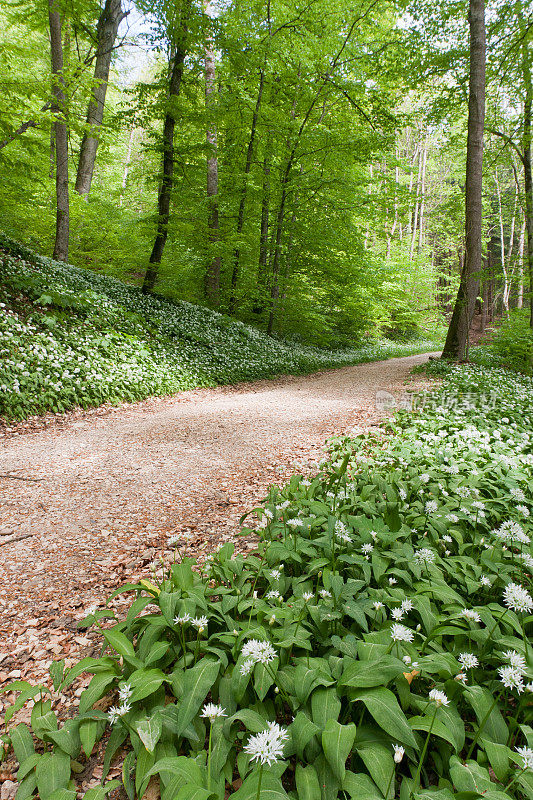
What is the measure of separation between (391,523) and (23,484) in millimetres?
3584

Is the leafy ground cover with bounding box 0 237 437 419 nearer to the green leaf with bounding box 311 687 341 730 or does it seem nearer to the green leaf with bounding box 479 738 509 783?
the green leaf with bounding box 311 687 341 730

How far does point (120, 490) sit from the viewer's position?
3844 mm

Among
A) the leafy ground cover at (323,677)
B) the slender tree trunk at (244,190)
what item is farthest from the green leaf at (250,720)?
the slender tree trunk at (244,190)

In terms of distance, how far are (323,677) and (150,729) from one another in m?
0.65

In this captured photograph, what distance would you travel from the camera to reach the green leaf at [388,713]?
123 centimetres

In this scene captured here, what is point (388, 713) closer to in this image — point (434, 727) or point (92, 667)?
point (434, 727)

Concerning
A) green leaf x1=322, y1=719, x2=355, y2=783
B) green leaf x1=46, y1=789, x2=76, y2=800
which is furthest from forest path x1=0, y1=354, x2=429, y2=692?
green leaf x1=322, y1=719, x2=355, y2=783

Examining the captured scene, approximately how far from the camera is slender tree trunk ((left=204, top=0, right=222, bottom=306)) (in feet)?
33.9

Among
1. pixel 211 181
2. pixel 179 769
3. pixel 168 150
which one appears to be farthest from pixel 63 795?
pixel 211 181

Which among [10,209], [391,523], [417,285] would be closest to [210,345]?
[10,209]

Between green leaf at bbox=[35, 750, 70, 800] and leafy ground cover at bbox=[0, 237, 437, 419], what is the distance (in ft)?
16.5

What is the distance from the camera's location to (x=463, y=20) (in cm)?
1002

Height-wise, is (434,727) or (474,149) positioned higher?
(474,149)

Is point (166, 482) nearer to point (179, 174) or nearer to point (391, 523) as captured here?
point (391, 523)
